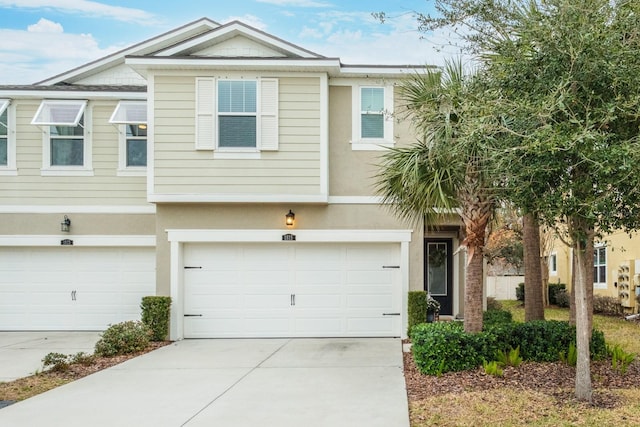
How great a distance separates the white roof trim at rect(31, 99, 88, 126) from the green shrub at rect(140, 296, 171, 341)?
4.38 metres

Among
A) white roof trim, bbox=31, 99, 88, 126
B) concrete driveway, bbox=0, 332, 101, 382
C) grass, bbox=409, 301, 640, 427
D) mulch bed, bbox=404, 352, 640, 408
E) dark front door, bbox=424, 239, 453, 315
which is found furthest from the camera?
dark front door, bbox=424, 239, 453, 315

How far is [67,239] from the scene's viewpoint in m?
13.1

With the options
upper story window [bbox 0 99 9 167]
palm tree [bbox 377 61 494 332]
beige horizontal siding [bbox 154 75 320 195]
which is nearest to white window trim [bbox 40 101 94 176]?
upper story window [bbox 0 99 9 167]

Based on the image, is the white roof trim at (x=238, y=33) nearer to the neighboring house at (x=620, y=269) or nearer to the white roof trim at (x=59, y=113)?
the white roof trim at (x=59, y=113)

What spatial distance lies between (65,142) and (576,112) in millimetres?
11252

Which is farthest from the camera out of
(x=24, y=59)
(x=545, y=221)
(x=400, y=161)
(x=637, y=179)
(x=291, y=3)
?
(x=24, y=59)

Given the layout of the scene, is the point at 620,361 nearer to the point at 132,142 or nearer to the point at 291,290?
the point at 291,290

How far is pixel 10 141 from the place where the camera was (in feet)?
43.2

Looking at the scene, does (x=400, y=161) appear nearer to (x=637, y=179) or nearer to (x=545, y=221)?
(x=545, y=221)

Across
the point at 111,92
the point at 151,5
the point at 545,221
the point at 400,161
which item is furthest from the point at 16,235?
the point at 545,221

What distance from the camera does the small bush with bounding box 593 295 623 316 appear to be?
55.0 feet

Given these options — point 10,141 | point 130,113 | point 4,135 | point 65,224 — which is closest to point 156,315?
point 65,224

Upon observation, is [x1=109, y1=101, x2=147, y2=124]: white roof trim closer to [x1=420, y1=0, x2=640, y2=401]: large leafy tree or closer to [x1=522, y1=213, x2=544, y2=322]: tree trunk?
[x1=522, y1=213, x2=544, y2=322]: tree trunk

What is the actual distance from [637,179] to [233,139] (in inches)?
313
